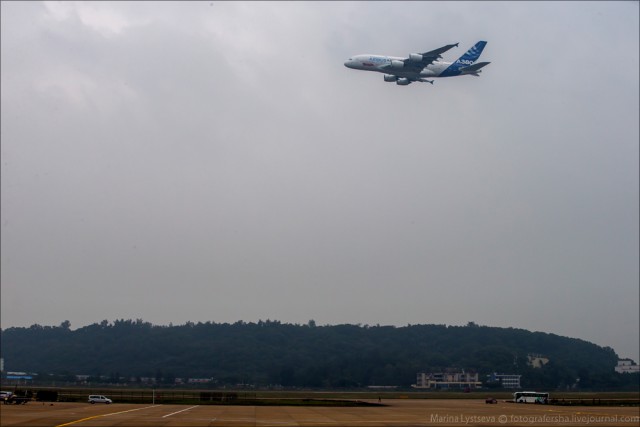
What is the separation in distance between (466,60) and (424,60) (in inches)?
441

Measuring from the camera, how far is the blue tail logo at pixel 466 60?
106 metres

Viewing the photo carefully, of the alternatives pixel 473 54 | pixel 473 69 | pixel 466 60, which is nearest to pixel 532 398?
pixel 473 69

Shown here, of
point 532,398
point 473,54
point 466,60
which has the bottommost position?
point 532,398

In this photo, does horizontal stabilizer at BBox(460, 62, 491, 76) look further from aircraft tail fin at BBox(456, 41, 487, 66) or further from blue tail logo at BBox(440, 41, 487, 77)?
aircraft tail fin at BBox(456, 41, 487, 66)

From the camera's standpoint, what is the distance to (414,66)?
103m

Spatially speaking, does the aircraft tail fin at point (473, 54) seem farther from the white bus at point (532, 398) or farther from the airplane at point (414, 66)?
the white bus at point (532, 398)

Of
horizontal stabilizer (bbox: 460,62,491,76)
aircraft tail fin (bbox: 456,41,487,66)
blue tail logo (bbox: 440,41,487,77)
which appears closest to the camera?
horizontal stabilizer (bbox: 460,62,491,76)

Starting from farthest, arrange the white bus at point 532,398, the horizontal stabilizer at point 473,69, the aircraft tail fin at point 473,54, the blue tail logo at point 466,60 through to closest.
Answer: the aircraft tail fin at point 473,54, the blue tail logo at point 466,60, the horizontal stabilizer at point 473,69, the white bus at point 532,398

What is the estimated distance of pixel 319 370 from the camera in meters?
185

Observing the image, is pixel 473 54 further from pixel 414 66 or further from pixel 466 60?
pixel 414 66

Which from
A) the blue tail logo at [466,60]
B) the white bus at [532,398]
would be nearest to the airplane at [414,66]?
the blue tail logo at [466,60]

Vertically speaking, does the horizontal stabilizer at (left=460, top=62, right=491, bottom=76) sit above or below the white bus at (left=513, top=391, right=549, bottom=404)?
above

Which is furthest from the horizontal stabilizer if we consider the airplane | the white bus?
the white bus

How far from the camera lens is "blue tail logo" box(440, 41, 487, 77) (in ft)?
348
